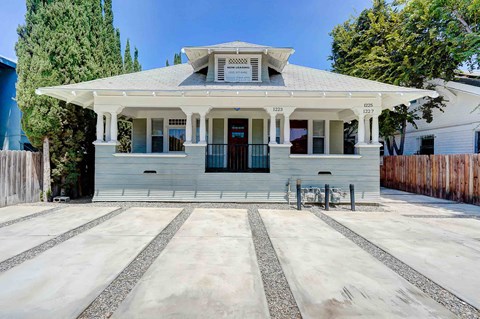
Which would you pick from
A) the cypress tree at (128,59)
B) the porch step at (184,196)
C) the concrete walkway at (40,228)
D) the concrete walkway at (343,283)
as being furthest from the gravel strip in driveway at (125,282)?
the cypress tree at (128,59)

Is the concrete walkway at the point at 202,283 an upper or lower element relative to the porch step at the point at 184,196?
lower

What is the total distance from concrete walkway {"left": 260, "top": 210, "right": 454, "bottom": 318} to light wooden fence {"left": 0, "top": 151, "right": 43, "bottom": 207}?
8010 millimetres

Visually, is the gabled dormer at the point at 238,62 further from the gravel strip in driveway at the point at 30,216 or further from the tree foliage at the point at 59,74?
the gravel strip in driveway at the point at 30,216

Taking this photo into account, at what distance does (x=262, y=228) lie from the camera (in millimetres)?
4941

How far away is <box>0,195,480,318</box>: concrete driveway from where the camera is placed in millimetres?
2258

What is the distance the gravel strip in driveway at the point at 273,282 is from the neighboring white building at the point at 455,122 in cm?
1260

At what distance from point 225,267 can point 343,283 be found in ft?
4.89

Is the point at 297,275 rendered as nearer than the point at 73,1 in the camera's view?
Yes

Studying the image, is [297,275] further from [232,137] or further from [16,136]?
[16,136]

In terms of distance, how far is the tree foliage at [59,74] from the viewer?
292 inches

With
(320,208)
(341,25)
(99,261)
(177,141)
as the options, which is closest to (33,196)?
(177,141)

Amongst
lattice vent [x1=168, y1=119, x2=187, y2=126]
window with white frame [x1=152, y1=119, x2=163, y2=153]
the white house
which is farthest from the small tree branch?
window with white frame [x1=152, y1=119, x2=163, y2=153]

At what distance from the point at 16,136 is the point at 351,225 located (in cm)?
1778

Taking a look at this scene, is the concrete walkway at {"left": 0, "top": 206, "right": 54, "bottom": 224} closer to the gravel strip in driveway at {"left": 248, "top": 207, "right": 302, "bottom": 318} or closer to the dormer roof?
the gravel strip in driveway at {"left": 248, "top": 207, "right": 302, "bottom": 318}
